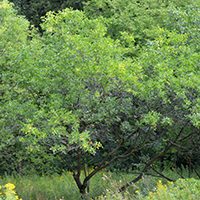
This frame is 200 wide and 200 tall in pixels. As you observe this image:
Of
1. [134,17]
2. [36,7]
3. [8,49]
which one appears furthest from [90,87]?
[36,7]

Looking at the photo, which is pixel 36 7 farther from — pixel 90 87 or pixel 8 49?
pixel 90 87

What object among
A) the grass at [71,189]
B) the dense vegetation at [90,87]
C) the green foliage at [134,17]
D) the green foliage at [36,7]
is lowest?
the grass at [71,189]

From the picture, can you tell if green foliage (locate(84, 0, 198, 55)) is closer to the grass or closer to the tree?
the tree

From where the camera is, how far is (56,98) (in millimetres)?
6730

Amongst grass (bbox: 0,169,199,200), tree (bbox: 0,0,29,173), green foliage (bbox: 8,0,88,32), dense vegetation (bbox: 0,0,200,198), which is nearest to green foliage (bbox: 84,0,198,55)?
green foliage (bbox: 8,0,88,32)

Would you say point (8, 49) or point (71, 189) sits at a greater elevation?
point (8, 49)

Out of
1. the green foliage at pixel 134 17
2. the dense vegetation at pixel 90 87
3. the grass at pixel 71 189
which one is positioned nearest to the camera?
the dense vegetation at pixel 90 87

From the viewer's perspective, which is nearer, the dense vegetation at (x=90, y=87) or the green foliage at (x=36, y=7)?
the dense vegetation at (x=90, y=87)

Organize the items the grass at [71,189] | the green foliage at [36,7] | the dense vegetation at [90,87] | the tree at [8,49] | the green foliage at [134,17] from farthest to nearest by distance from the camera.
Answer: the green foliage at [36,7] < the green foliage at [134,17] < the tree at [8,49] < the grass at [71,189] < the dense vegetation at [90,87]

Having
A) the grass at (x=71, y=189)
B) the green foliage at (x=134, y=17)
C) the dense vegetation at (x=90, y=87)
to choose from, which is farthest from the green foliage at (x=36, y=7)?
the grass at (x=71, y=189)

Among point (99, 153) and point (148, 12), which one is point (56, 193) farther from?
point (148, 12)

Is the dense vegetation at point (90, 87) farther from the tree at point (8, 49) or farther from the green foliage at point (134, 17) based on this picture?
the green foliage at point (134, 17)

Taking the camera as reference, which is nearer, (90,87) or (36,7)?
(90,87)

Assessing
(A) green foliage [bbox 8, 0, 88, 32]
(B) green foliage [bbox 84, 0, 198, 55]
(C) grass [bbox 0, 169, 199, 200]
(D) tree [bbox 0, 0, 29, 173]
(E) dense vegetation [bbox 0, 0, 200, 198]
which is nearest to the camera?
(E) dense vegetation [bbox 0, 0, 200, 198]
